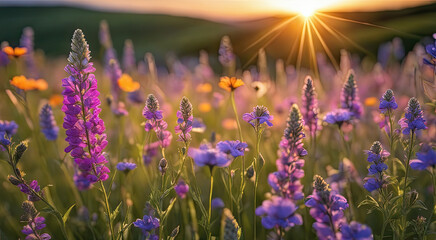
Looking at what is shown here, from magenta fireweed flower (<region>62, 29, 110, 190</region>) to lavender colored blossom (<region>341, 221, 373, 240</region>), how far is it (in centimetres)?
111

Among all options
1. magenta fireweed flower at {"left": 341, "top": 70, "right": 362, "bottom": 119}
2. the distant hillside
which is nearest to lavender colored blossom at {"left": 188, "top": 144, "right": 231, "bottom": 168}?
magenta fireweed flower at {"left": 341, "top": 70, "right": 362, "bottom": 119}

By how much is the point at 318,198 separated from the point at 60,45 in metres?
38.8

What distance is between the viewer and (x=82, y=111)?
1563mm

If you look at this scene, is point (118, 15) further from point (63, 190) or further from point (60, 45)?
point (63, 190)

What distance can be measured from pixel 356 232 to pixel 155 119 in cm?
111

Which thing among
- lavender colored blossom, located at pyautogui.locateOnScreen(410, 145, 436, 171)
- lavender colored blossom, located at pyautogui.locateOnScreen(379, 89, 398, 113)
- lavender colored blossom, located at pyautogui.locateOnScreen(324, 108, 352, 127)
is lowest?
lavender colored blossom, located at pyautogui.locateOnScreen(410, 145, 436, 171)

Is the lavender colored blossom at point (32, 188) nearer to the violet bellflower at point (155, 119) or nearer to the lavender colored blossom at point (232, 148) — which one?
the violet bellflower at point (155, 119)

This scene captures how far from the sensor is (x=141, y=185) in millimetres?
3197

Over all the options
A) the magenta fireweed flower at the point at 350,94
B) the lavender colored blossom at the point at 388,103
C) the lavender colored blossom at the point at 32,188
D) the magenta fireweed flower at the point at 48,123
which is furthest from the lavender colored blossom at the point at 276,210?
the magenta fireweed flower at the point at 48,123

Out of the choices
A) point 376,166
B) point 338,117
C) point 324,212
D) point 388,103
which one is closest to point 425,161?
point 376,166

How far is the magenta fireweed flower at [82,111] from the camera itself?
1.53 meters

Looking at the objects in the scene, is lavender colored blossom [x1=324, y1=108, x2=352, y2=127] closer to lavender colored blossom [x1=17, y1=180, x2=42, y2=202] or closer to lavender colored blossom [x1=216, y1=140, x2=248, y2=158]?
lavender colored blossom [x1=216, y1=140, x2=248, y2=158]

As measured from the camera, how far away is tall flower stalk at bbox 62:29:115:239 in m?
1.53

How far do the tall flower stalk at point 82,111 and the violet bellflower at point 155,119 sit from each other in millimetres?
→ 255
